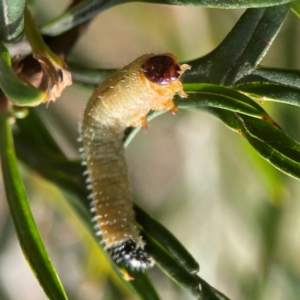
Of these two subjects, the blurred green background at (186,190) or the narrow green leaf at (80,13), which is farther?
the blurred green background at (186,190)

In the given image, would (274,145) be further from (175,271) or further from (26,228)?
(26,228)

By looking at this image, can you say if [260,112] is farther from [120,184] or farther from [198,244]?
[198,244]

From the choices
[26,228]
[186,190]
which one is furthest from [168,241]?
[186,190]

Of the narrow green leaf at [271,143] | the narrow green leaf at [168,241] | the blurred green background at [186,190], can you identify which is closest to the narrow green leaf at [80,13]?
the narrow green leaf at [271,143]

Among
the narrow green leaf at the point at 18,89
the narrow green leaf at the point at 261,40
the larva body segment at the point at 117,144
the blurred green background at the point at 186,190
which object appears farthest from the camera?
the blurred green background at the point at 186,190

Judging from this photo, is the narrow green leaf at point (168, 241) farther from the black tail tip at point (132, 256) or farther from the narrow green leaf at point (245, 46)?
the narrow green leaf at point (245, 46)

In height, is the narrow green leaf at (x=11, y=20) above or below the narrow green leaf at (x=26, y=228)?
above

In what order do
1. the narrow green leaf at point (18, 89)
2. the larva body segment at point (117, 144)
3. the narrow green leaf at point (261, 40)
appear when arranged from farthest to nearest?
the larva body segment at point (117, 144), the narrow green leaf at point (261, 40), the narrow green leaf at point (18, 89)
